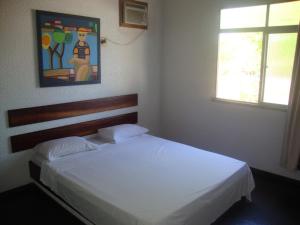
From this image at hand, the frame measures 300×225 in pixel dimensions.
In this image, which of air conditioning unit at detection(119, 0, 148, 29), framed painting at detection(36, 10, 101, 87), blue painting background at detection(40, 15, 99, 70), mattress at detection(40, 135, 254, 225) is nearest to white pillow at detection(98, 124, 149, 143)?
mattress at detection(40, 135, 254, 225)

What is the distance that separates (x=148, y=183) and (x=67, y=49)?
189 cm

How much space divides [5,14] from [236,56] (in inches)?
111

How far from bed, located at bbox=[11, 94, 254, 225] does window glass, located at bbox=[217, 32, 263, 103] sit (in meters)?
1.14

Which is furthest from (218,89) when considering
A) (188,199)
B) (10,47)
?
(10,47)

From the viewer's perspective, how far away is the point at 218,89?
400 cm

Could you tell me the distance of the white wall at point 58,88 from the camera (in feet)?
9.46

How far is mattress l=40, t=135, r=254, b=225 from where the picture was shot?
2.09 m

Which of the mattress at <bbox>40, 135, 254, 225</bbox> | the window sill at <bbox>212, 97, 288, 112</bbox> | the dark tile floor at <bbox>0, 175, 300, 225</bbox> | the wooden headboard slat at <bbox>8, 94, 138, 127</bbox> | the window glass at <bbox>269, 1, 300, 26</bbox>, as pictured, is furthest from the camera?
the window sill at <bbox>212, 97, 288, 112</bbox>

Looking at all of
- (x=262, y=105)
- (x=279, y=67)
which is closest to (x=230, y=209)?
(x=262, y=105)

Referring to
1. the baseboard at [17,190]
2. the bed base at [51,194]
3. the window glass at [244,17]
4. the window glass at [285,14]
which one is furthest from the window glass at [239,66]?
the baseboard at [17,190]

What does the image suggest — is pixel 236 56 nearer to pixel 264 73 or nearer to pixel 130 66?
pixel 264 73

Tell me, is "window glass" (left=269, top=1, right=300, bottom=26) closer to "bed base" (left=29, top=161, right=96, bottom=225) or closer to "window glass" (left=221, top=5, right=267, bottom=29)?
"window glass" (left=221, top=5, right=267, bottom=29)

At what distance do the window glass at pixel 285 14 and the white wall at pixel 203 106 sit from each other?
427 millimetres

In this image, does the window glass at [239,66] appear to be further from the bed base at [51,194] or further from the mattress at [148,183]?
the bed base at [51,194]
